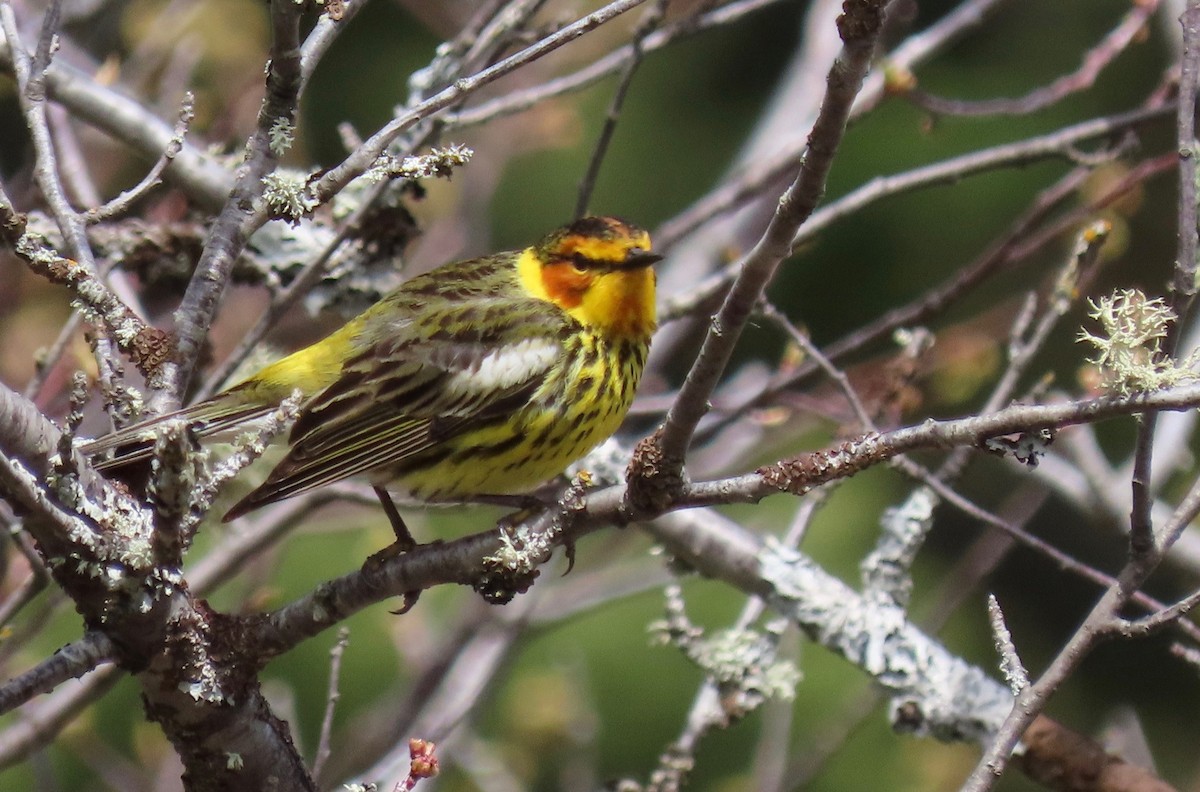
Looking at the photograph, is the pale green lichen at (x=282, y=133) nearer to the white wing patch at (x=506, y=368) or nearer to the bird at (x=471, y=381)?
the bird at (x=471, y=381)

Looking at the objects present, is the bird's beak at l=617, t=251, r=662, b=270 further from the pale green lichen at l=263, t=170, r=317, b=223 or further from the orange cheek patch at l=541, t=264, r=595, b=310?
the pale green lichen at l=263, t=170, r=317, b=223

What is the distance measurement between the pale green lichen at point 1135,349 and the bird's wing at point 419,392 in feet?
5.92

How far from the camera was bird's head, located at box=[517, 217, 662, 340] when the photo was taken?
12.4 feet

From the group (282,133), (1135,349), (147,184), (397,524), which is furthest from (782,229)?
(397,524)

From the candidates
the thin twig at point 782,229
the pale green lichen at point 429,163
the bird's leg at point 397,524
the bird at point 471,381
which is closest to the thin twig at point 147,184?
the pale green lichen at point 429,163

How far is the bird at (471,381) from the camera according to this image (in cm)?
357

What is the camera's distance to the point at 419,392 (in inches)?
148

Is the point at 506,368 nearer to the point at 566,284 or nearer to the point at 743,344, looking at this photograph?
the point at 566,284

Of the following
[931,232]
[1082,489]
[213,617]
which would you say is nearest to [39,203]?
[213,617]

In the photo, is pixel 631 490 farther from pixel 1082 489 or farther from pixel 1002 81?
pixel 1002 81

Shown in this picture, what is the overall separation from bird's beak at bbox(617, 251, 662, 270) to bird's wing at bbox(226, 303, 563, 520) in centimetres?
25

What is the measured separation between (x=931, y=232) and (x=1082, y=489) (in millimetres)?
5389

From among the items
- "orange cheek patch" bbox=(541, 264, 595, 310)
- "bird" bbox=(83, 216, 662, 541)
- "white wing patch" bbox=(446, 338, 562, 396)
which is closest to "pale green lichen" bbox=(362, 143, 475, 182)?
"bird" bbox=(83, 216, 662, 541)

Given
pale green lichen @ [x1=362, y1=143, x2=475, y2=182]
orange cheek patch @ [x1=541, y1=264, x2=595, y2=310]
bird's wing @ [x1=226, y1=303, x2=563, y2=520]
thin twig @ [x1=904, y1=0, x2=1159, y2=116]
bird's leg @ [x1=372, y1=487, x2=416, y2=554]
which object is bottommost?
pale green lichen @ [x1=362, y1=143, x2=475, y2=182]
